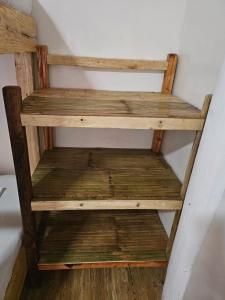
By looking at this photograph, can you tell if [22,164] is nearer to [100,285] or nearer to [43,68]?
[43,68]

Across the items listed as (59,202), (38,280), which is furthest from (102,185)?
(38,280)

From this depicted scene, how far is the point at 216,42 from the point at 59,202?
80 centimetres

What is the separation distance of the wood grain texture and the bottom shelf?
18 centimetres

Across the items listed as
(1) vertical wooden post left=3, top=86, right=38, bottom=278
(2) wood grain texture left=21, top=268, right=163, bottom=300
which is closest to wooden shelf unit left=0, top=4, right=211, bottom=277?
(1) vertical wooden post left=3, top=86, right=38, bottom=278

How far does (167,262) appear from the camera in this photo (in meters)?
0.95

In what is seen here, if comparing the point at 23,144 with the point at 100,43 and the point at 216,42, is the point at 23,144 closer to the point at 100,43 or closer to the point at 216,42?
the point at 100,43

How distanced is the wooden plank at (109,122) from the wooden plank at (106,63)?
1.47 ft

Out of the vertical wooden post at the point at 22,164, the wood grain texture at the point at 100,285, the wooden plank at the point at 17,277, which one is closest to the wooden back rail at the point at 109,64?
the vertical wooden post at the point at 22,164

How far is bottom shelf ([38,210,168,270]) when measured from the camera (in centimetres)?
91

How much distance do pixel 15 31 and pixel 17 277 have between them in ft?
3.04

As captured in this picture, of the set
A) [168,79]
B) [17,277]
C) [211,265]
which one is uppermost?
[168,79]

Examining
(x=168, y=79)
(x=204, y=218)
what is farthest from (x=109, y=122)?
(x=168, y=79)

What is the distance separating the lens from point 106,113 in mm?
678

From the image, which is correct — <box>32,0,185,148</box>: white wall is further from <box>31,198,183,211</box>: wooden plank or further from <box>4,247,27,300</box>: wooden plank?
<box>4,247,27,300</box>: wooden plank
